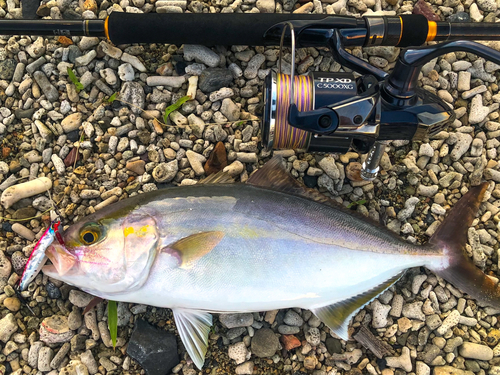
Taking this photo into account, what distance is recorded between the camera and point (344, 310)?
7.42 ft

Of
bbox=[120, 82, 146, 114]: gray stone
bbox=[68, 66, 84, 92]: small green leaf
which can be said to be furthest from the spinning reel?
bbox=[68, 66, 84, 92]: small green leaf

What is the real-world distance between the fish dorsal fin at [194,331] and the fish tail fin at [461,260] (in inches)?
55.5

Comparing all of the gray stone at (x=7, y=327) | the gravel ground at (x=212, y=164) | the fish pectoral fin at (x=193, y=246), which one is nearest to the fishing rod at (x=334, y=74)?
the gravel ground at (x=212, y=164)

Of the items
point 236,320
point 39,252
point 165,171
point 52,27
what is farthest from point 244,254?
point 52,27

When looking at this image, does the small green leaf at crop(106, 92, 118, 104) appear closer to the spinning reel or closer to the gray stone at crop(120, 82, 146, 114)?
the gray stone at crop(120, 82, 146, 114)

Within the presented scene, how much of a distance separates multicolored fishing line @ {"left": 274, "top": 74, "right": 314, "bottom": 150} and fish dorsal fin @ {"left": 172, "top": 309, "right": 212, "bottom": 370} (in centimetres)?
113

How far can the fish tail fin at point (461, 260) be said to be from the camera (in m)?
2.27

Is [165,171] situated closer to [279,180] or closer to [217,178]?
[217,178]

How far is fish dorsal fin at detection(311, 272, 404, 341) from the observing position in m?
2.26

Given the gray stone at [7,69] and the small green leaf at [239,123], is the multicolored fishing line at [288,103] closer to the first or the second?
the small green leaf at [239,123]

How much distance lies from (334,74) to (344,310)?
1.38m

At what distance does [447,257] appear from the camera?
2.27m

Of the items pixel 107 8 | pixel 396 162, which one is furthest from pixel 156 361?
pixel 107 8

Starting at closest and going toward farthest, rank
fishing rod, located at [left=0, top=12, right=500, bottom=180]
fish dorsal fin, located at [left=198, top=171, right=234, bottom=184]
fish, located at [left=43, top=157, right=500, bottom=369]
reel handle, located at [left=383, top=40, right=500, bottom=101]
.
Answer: reel handle, located at [left=383, top=40, right=500, bottom=101], fishing rod, located at [left=0, top=12, right=500, bottom=180], fish, located at [left=43, top=157, right=500, bottom=369], fish dorsal fin, located at [left=198, top=171, right=234, bottom=184]
